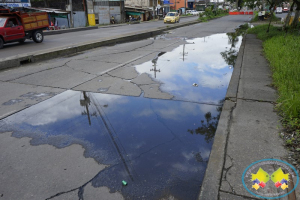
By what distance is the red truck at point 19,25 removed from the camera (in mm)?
12320

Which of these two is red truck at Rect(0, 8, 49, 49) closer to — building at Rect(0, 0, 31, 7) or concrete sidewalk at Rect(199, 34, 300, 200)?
building at Rect(0, 0, 31, 7)

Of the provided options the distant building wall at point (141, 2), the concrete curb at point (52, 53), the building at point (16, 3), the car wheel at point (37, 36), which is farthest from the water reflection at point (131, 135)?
the distant building wall at point (141, 2)

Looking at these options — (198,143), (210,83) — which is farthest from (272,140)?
(210,83)

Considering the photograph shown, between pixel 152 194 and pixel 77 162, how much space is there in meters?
1.17

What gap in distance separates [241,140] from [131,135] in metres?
1.69

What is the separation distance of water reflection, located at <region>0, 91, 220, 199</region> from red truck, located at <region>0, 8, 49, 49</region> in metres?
9.46

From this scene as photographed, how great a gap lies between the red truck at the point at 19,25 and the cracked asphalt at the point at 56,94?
190 inches

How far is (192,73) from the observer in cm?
748

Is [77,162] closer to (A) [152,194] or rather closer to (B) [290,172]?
(A) [152,194]

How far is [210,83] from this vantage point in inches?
253

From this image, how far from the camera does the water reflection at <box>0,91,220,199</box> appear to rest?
275 cm

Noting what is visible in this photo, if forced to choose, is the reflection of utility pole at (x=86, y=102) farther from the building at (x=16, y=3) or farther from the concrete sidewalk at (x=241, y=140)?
the building at (x=16, y=3)

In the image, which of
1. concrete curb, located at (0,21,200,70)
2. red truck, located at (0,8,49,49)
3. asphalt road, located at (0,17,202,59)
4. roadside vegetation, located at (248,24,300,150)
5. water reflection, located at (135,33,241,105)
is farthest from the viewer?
red truck, located at (0,8,49,49)

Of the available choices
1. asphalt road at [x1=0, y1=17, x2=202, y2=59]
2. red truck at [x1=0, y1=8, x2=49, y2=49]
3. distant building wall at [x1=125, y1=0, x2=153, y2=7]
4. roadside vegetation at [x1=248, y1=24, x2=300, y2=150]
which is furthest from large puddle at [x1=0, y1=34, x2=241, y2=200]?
distant building wall at [x1=125, y1=0, x2=153, y2=7]
